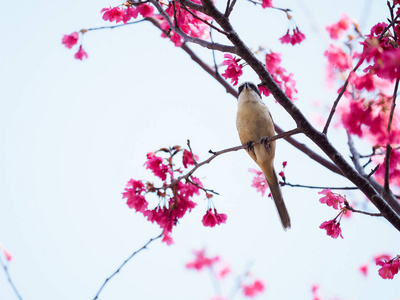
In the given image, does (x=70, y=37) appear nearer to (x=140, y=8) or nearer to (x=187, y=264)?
(x=140, y=8)

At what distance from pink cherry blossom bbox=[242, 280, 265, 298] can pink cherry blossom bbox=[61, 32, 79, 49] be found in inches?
175

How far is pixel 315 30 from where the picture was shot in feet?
7.54

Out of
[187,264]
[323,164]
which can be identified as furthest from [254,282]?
[323,164]

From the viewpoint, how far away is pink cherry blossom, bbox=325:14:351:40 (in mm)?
4262

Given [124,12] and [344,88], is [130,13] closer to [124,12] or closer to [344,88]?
[124,12]

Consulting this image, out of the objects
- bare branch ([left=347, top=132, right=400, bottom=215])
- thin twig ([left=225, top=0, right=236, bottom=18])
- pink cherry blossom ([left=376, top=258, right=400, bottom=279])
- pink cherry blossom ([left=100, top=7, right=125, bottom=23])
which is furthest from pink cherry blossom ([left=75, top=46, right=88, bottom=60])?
pink cherry blossom ([left=376, top=258, right=400, bottom=279])

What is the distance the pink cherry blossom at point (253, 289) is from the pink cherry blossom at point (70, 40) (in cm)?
445

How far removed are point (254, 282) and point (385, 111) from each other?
5.08 meters

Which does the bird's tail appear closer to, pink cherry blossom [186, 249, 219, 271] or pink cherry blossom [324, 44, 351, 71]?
pink cherry blossom [324, 44, 351, 71]

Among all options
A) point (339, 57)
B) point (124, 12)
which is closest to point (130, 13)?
point (124, 12)

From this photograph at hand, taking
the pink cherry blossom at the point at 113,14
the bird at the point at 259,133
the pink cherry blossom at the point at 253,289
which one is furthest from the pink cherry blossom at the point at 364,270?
the pink cherry blossom at the point at 113,14

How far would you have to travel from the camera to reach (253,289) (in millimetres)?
6324

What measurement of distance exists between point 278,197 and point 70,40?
238cm

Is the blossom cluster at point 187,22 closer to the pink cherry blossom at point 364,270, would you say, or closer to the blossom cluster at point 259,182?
the blossom cluster at point 259,182
